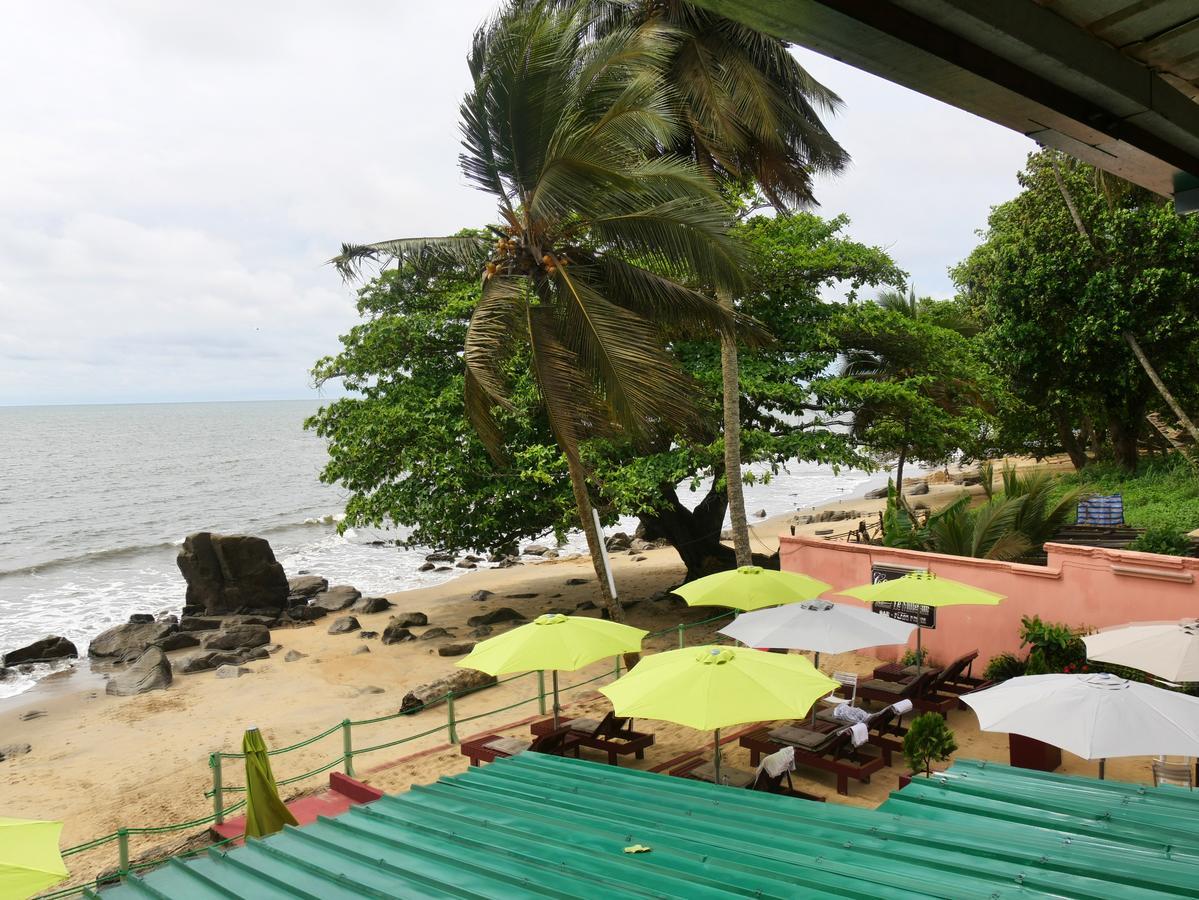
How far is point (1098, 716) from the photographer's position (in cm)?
641

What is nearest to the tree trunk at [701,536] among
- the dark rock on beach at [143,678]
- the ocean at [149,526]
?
the ocean at [149,526]

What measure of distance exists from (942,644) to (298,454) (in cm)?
11311

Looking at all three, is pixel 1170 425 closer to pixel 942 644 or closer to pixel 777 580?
pixel 942 644

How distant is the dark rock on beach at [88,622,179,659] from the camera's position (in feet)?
78.7

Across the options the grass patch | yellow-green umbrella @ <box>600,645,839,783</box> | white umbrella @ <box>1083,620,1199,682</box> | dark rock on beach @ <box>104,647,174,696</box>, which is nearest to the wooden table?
white umbrella @ <box>1083,620,1199,682</box>

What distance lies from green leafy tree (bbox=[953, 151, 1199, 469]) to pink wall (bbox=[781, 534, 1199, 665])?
497 inches

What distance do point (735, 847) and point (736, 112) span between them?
1291 cm

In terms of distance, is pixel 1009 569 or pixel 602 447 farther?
pixel 602 447

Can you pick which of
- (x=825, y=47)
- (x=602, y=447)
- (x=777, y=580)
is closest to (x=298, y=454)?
(x=602, y=447)

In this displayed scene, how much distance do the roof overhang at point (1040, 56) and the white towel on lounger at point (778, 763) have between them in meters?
6.36

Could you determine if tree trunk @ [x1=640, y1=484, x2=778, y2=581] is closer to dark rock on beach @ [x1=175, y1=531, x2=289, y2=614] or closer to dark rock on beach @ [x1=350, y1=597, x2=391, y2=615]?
dark rock on beach @ [x1=350, y1=597, x2=391, y2=615]

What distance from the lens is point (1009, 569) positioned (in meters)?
12.1

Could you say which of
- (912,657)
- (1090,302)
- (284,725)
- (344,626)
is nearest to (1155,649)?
(912,657)

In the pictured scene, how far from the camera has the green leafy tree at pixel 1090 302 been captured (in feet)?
70.2
